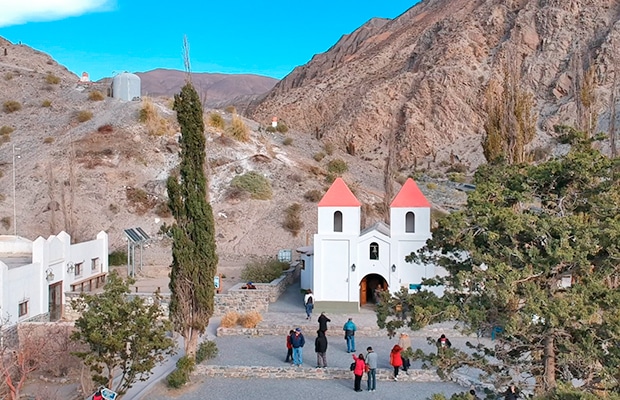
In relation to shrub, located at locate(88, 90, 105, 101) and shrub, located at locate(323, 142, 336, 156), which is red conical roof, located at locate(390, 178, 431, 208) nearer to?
shrub, located at locate(323, 142, 336, 156)

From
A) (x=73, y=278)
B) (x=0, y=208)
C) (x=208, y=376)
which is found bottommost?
(x=208, y=376)

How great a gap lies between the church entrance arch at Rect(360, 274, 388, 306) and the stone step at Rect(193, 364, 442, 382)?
27.7ft

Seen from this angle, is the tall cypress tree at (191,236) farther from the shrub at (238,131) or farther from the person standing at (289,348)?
the shrub at (238,131)

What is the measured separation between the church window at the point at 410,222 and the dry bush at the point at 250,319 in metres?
6.92

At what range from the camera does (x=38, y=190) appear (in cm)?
4112

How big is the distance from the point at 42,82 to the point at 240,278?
42451mm

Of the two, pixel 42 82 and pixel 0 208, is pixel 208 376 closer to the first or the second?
pixel 0 208

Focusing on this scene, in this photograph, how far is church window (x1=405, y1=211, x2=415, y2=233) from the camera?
2334 cm

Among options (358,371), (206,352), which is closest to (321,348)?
(358,371)

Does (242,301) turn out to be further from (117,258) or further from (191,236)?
(117,258)

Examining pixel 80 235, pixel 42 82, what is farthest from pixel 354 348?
pixel 42 82

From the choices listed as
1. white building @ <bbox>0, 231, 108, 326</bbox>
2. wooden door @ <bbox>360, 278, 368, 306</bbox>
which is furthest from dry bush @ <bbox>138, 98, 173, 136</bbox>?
wooden door @ <bbox>360, 278, 368, 306</bbox>

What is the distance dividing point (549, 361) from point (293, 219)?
3073 centimetres

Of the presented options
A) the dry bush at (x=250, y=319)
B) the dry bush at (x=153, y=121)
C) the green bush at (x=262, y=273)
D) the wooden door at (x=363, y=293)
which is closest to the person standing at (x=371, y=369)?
the dry bush at (x=250, y=319)
